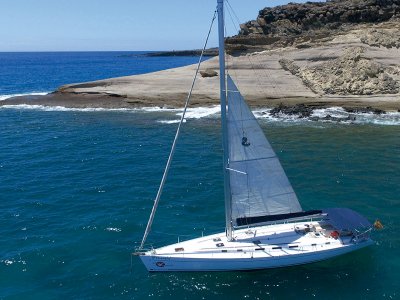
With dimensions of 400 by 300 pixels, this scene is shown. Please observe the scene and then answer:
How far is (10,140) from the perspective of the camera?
4500cm

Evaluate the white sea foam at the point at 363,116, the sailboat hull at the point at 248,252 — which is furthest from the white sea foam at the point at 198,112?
the sailboat hull at the point at 248,252

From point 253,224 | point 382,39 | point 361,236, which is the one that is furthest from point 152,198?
point 382,39

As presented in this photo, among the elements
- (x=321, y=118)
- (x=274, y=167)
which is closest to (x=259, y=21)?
(x=321, y=118)

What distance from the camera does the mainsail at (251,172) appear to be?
19297 millimetres

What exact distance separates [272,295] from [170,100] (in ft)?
153

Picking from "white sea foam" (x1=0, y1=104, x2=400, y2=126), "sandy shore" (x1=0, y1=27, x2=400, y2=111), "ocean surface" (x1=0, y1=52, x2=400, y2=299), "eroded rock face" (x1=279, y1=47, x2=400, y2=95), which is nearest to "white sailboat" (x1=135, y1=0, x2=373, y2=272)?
"ocean surface" (x1=0, y1=52, x2=400, y2=299)

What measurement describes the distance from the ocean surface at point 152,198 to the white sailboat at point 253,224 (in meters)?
0.92

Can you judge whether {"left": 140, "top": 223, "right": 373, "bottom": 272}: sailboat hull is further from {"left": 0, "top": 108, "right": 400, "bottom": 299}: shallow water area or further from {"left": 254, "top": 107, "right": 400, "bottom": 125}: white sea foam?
{"left": 254, "top": 107, "right": 400, "bottom": 125}: white sea foam

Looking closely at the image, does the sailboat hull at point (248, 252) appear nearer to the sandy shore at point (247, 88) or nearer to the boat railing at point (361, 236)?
the boat railing at point (361, 236)

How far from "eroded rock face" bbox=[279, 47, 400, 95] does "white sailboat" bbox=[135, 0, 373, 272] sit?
40.8 m

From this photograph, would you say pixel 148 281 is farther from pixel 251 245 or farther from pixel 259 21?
pixel 259 21

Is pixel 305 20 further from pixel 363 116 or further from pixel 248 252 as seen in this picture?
pixel 248 252

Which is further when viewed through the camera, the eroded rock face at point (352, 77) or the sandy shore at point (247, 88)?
the sandy shore at point (247, 88)

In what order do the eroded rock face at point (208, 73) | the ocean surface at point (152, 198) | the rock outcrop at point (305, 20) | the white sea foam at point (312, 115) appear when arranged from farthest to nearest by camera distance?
the rock outcrop at point (305, 20) < the eroded rock face at point (208, 73) < the white sea foam at point (312, 115) < the ocean surface at point (152, 198)
